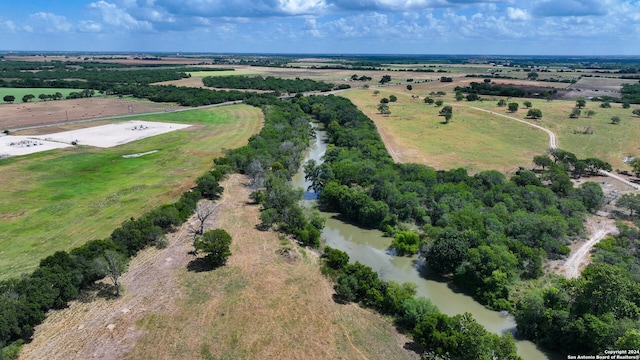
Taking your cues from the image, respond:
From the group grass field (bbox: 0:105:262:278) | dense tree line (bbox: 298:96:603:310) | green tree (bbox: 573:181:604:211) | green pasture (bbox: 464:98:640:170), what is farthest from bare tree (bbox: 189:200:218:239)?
green pasture (bbox: 464:98:640:170)

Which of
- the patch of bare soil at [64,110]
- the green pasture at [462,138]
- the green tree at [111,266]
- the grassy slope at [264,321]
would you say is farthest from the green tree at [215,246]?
the patch of bare soil at [64,110]

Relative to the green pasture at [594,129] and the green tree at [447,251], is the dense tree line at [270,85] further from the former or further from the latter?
the green tree at [447,251]

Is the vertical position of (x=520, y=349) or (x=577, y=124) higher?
(x=577, y=124)

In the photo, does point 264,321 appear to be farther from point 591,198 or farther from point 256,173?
point 591,198

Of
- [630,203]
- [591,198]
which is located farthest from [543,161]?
[630,203]

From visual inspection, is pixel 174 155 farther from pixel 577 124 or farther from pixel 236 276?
pixel 577 124

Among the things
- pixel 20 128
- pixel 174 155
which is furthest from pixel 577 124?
pixel 20 128

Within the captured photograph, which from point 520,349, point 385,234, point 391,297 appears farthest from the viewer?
point 385,234

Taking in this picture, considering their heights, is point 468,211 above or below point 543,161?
below
